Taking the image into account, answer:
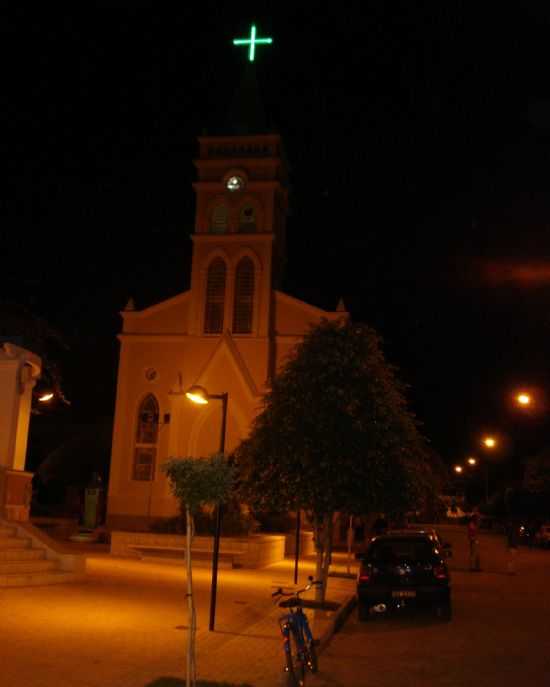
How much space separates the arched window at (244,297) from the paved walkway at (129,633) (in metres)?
21.0

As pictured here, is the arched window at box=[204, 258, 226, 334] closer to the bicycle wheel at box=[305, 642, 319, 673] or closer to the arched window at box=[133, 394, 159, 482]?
the arched window at box=[133, 394, 159, 482]

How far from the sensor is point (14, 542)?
16422 mm

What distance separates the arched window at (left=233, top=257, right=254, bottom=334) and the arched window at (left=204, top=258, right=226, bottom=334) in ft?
2.33

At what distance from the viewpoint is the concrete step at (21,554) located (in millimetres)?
15637

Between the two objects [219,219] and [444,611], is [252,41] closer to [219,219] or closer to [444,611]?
[219,219]

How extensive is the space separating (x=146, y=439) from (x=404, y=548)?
24.4 m

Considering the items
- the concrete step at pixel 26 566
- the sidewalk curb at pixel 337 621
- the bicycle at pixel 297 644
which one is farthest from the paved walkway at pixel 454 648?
the concrete step at pixel 26 566

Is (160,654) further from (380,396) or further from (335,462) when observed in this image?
(380,396)

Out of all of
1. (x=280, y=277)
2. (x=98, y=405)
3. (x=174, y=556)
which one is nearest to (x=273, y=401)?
(x=174, y=556)

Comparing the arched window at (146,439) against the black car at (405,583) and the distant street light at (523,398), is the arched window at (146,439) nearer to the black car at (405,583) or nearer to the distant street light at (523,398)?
the distant street light at (523,398)

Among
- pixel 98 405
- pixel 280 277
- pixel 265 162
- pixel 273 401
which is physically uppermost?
pixel 265 162

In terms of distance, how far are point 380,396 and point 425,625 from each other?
4297 millimetres

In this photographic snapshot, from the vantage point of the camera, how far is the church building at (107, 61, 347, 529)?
36.7m

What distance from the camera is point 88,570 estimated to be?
19484 millimetres
